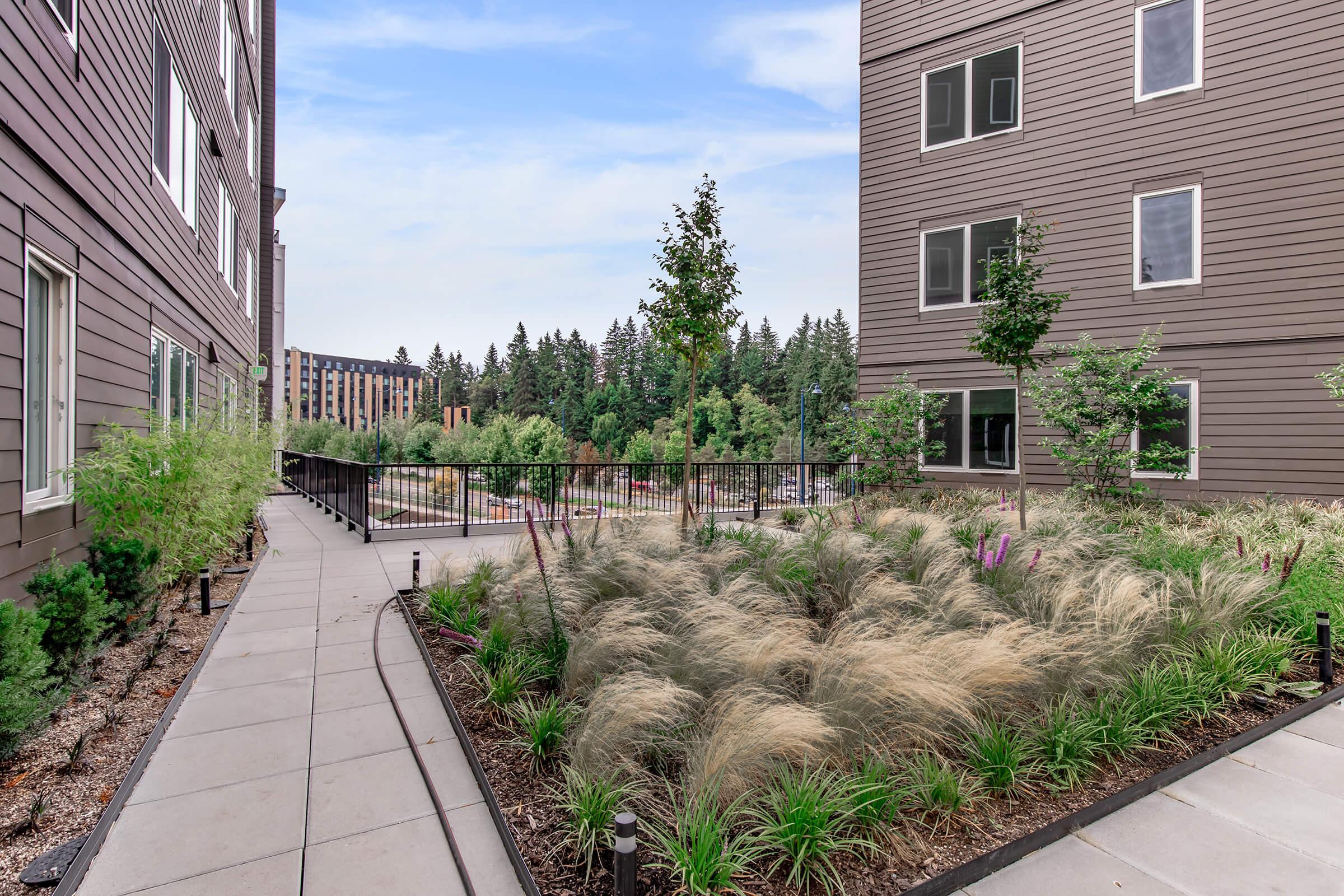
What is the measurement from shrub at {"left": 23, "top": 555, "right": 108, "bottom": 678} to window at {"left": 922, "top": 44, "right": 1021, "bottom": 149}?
11.3m

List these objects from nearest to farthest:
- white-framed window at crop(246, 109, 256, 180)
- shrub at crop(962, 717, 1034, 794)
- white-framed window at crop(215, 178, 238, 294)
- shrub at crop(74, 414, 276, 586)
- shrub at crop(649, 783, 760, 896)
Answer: shrub at crop(649, 783, 760, 896) → shrub at crop(962, 717, 1034, 794) → shrub at crop(74, 414, 276, 586) → white-framed window at crop(215, 178, 238, 294) → white-framed window at crop(246, 109, 256, 180)

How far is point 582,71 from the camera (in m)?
11.4

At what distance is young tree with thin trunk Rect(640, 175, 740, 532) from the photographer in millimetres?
6363

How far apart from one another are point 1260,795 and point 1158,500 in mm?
6594

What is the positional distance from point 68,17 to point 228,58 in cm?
787

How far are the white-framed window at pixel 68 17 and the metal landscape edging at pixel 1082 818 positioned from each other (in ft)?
20.2

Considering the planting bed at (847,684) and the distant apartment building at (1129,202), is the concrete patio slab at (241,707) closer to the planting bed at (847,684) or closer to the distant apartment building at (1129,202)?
the planting bed at (847,684)

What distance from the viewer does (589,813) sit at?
2.09m

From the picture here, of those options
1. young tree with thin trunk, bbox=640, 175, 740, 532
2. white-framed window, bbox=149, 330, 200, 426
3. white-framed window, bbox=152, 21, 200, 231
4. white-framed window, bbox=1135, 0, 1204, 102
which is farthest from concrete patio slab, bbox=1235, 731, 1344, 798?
white-framed window, bbox=152, 21, 200, 231

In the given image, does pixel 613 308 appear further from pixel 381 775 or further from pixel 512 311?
pixel 381 775

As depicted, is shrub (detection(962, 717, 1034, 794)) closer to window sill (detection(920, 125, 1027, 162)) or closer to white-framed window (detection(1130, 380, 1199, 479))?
white-framed window (detection(1130, 380, 1199, 479))

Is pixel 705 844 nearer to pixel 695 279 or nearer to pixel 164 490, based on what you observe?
pixel 164 490

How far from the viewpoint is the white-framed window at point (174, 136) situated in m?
6.34

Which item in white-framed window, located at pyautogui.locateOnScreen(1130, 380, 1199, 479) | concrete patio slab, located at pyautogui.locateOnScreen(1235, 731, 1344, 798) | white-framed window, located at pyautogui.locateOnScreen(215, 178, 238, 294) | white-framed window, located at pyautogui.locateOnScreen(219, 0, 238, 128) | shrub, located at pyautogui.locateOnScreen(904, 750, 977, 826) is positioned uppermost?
white-framed window, located at pyautogui.locateOnScreen(219, 0, 238, 128)
